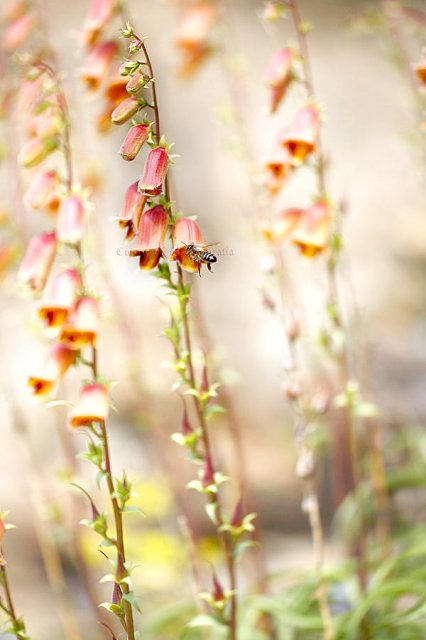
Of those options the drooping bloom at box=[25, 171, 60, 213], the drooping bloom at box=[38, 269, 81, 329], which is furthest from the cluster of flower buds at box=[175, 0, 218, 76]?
the drooping bloom at box=[38, 269, 81, 329]

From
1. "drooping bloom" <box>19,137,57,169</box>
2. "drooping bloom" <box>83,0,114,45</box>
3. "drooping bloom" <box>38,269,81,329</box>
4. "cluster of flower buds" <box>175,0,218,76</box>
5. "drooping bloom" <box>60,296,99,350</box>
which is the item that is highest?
"cluster of flower buds" <box>175,0,218,76</box>

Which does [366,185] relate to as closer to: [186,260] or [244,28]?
[244,28]

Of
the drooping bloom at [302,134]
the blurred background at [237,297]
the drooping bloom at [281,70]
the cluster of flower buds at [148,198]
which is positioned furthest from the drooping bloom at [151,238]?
the blurred background at [237,297]

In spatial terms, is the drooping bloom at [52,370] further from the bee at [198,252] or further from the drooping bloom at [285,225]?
the drooping bloom at [285,225]

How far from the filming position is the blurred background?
9.11ft

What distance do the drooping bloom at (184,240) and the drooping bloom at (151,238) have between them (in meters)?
0.02

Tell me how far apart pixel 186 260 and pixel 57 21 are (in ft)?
8.59

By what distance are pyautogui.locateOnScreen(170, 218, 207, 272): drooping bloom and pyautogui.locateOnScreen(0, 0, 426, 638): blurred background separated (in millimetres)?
1584

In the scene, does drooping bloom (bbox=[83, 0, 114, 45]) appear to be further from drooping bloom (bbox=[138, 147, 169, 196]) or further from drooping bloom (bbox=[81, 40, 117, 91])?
drooping bloom (bbox=[138, 147, 169, 196])

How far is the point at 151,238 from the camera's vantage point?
2.96ft

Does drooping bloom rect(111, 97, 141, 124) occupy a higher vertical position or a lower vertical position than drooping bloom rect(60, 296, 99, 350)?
higher

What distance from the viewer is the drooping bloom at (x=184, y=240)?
92cm

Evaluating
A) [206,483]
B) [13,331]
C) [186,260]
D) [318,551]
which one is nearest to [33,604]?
[13,331]

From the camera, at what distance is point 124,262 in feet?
10.6
